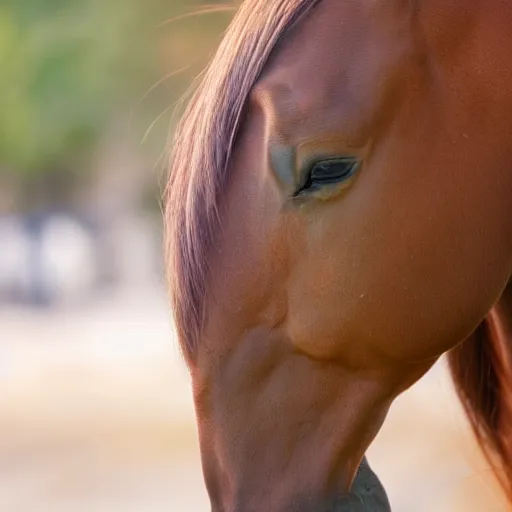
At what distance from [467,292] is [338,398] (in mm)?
253

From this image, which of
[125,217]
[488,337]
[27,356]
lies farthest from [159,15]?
[125,217]

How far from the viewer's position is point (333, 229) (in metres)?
1.48

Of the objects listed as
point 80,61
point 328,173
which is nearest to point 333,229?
point 328,173

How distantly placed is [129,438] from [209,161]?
645 cm

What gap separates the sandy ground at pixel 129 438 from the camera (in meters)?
5.35

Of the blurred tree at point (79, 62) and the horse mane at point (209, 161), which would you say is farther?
the blurred tree at point (79, 62)

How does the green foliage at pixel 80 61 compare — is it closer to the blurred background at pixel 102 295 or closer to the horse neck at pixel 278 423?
the blurred background at pixel 102 295

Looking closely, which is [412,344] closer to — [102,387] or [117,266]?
[102,387]

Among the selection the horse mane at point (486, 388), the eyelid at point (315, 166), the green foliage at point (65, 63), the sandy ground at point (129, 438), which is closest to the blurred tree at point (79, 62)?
the green foliage at point (65, 63)

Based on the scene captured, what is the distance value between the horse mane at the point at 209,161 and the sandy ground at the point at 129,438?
1.14 metres

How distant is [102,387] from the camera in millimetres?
9633

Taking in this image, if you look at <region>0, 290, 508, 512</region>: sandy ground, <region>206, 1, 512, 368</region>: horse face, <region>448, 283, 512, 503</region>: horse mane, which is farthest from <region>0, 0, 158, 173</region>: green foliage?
<region>206, 1, 512, 368</region>: horse face

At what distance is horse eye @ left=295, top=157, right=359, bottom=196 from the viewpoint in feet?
4.84

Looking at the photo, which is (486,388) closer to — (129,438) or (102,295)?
(129,438)
